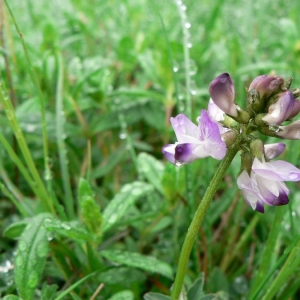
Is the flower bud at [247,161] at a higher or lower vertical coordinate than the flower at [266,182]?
higher

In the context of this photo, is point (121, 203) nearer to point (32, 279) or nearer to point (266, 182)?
point (32, 279)

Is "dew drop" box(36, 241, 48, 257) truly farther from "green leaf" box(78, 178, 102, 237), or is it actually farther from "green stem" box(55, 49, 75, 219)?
"green stem" box(55, 49, 75, 219)

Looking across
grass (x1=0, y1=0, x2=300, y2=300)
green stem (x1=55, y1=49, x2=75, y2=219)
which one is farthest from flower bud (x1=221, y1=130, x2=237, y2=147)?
green stem (x1=55, y1=49, x2=75, y2=219)

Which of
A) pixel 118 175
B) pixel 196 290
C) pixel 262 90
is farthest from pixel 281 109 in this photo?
pixel 118 175

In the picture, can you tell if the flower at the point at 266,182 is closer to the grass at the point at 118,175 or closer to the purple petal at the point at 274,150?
the purple petal at the point at 274,150

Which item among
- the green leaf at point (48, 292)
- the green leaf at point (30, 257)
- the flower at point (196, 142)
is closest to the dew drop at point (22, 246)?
the green leaf at point (30, 257)

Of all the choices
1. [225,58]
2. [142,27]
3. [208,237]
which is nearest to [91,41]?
[142,27]
